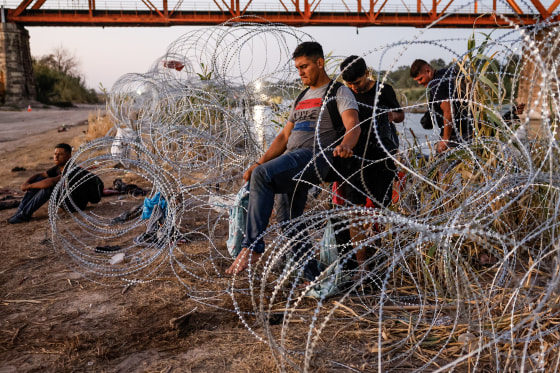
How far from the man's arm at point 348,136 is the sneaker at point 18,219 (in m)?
3.97

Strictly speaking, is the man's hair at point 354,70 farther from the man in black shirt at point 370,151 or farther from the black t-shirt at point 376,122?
the black t-shirt at point 376,122

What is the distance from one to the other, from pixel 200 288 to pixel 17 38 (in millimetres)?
26555

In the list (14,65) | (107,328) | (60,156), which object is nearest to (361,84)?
(107,328)

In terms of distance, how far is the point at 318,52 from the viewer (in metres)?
3.04

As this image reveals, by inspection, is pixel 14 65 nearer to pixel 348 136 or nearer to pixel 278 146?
pixel 278 146

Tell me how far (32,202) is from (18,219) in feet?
0.75

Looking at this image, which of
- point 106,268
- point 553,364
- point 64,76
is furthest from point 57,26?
point 553,364

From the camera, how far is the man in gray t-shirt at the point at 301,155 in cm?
283

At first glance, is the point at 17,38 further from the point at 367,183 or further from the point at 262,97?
the point at 367,183

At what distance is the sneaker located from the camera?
16.9ft

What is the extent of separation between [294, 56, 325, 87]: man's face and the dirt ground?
151 cm

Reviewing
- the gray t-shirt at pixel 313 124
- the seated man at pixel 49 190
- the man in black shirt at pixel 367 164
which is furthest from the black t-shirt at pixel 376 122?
the seated man at pixel 49 190

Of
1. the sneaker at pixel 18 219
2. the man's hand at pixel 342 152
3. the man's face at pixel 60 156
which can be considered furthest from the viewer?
the man's face at pixel 60 156

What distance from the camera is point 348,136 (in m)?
2.86
